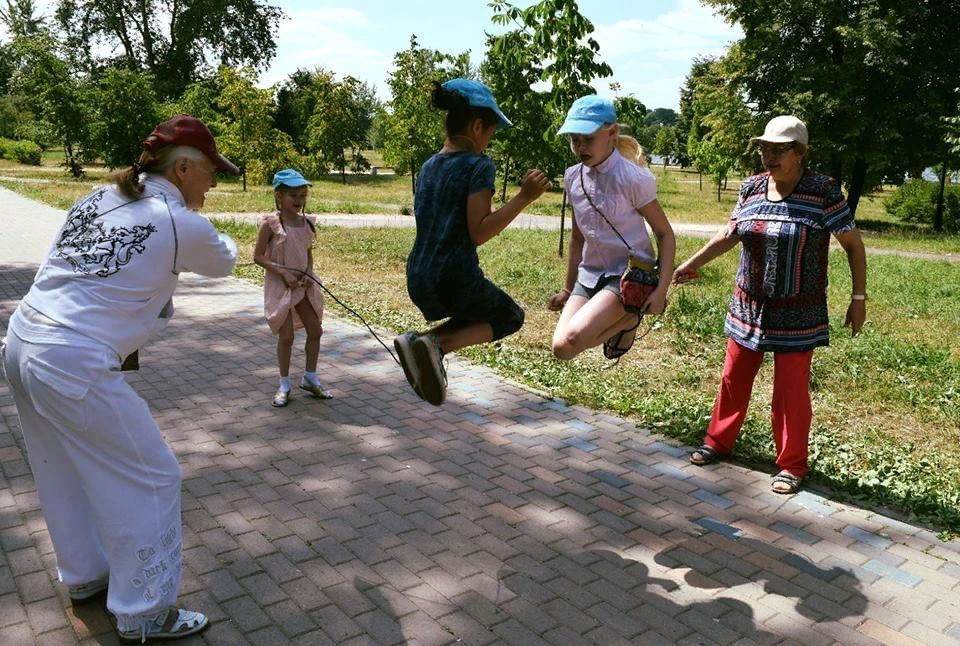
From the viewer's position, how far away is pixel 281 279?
20.8ft

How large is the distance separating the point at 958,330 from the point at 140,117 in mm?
34496

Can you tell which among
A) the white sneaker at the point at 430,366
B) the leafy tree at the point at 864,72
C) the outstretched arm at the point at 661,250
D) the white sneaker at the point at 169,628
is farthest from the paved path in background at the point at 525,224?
the white sneaker at the point at 169,628

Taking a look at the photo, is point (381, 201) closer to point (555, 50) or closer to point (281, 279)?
point (555, 50)

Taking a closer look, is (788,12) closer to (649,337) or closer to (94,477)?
(649,337)

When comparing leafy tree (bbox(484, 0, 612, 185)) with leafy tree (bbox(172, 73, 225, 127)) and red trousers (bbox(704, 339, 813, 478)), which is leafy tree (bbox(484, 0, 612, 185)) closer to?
red trousers (bbox(704, 339, 813, 478))

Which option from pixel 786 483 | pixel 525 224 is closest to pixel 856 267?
pixel 786 483

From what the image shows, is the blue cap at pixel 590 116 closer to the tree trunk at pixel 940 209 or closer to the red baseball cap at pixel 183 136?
the red baseball cap at pixel 183 136

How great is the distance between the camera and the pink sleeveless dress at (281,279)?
6242 millimetres

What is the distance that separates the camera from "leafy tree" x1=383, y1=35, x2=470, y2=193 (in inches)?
1190

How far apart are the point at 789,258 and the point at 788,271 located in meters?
0.08

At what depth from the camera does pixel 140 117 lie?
35.8 meters

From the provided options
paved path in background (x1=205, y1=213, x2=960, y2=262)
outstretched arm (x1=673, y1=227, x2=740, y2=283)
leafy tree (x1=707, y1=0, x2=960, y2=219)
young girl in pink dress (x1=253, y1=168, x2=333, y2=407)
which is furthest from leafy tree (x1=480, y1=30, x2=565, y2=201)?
leafy tree (x1=707, y1=0, x2=960, y2=219)

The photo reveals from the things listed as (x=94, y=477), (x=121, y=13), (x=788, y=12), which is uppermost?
(x=121, y=13)

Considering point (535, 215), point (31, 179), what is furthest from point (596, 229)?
point (31, 179)
